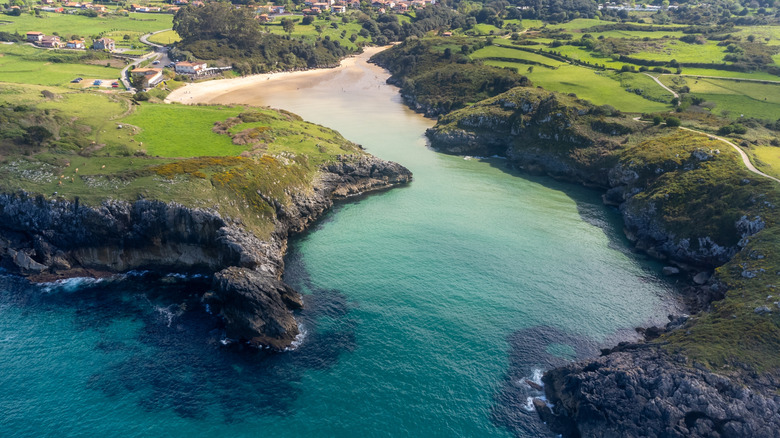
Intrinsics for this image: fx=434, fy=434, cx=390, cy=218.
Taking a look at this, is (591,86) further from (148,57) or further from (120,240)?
(148,57)

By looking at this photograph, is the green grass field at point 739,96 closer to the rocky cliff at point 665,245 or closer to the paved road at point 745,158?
the paved road at point 745,158

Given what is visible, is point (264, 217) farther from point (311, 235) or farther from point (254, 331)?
point (254, 331)

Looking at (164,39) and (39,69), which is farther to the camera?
(164,39)

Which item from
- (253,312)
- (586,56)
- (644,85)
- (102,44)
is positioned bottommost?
(253,312)

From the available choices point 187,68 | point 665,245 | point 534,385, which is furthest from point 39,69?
point 665,245

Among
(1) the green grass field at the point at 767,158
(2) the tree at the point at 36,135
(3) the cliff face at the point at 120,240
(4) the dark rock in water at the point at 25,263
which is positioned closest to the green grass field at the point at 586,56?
(1) the green grass field at the point at 767,158

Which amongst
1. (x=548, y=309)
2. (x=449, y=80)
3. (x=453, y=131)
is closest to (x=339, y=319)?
(x=548, y=309)

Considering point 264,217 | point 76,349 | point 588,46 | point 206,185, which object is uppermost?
point 588,46
